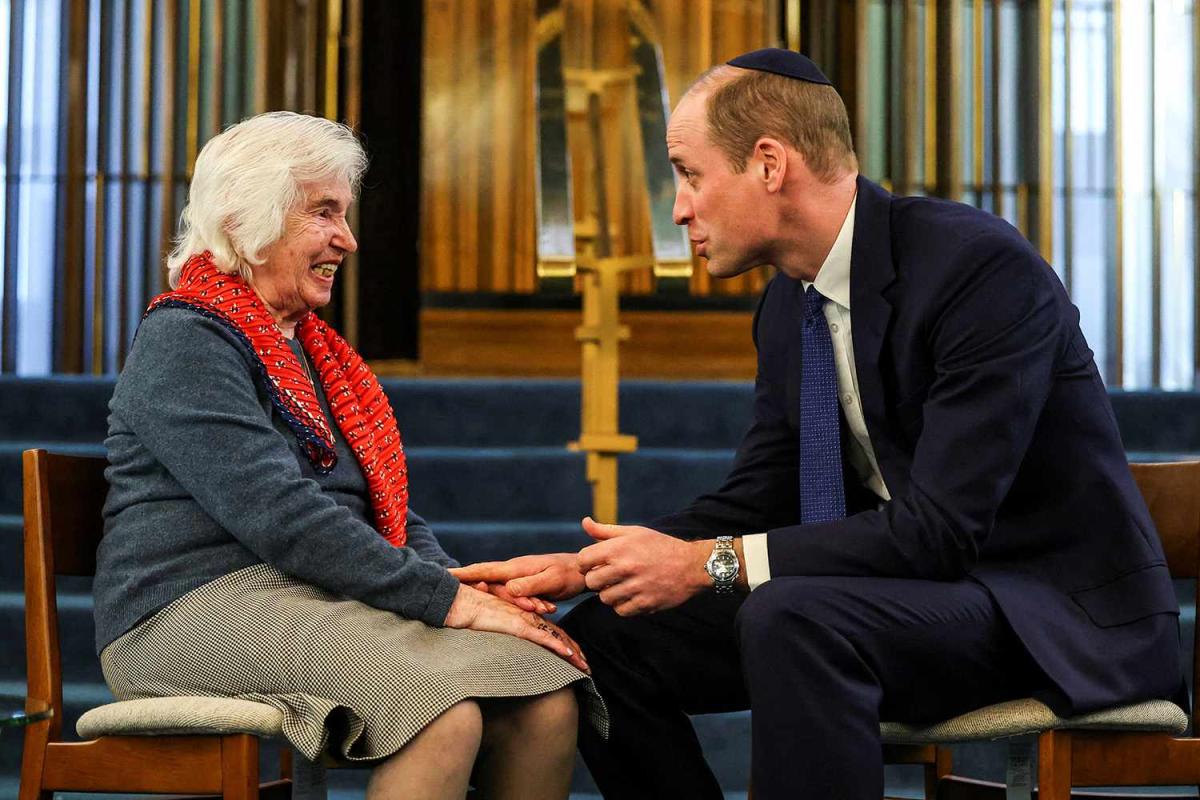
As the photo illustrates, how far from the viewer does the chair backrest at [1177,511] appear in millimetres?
2283

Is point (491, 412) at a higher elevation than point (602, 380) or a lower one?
lower

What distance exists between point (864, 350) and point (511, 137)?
4212 millimetres

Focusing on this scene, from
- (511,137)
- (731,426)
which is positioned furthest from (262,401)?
(511,137)

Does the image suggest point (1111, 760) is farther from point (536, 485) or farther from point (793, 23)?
point (793, 23)

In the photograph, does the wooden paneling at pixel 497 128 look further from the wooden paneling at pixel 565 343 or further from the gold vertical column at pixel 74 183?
the gold vertical column at pixel 74 183

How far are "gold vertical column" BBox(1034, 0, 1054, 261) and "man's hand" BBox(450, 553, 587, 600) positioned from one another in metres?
→ 4.66

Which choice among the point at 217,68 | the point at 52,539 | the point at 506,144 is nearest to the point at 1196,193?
the point at 506,144

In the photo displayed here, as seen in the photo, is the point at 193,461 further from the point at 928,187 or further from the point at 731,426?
the point at 928,187

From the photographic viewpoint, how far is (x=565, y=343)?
6133 millimetres

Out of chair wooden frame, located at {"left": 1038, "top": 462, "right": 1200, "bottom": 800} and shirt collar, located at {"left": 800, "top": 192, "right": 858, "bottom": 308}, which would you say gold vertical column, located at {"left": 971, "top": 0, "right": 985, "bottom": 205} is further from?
chair wooden frame, located at {"left": 1038, "top": 462, "right": 1200, "bottom": 800}

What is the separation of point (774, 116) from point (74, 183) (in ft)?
15.2

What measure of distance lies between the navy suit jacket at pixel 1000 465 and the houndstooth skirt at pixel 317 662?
43 cm

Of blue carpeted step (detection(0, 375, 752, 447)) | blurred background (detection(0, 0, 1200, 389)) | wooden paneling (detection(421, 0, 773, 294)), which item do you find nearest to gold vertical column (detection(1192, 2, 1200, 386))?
blurred background (detection(0, 0, 1200, 389))

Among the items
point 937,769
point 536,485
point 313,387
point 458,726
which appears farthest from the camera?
point 536,485
